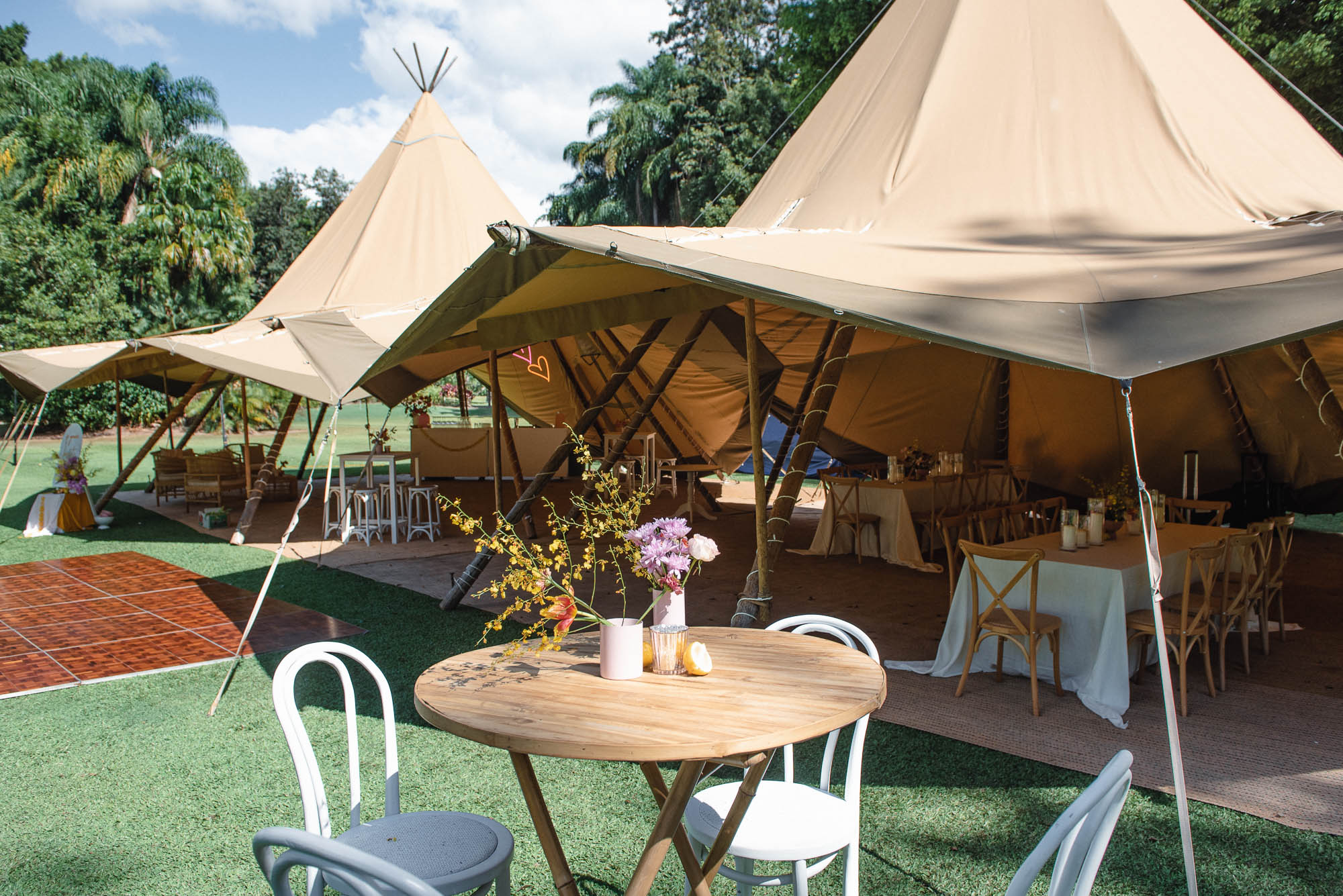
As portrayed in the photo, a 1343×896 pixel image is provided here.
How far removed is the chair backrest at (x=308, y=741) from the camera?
214 cm

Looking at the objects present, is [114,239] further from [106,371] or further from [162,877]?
[162,877]

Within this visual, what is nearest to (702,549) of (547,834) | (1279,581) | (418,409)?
(547,834)

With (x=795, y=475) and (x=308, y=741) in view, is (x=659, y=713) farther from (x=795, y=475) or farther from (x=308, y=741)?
(x=795, y=475)

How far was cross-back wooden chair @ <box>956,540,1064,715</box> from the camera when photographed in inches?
171

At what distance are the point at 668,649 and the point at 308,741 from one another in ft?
3.15

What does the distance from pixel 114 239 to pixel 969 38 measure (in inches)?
1017

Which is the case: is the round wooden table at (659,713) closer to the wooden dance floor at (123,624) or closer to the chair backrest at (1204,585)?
the chair backrest at (1204,585)

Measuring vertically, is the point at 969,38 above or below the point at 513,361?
above

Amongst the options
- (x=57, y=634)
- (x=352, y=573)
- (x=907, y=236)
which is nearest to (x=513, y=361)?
(x=352, y=573)

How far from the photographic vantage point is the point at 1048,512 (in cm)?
729

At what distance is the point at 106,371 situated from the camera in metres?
11.8

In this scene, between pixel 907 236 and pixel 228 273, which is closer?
pixel 907 236

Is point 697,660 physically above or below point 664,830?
above

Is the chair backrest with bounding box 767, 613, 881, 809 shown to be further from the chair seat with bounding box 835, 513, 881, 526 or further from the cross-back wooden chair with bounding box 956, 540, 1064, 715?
the chair seat with bounding box 835, 513, 881, 526
